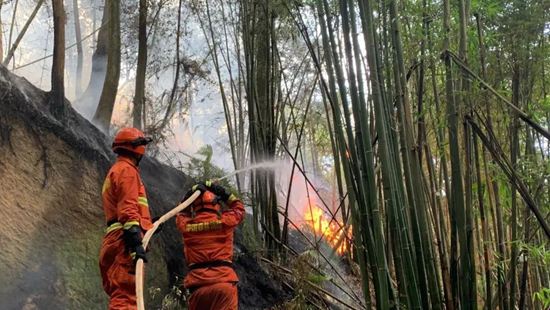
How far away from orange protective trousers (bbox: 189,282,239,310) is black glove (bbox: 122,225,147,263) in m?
0.71

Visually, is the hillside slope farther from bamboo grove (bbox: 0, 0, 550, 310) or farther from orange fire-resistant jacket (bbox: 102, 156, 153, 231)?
orange fire-resistant jacket (bbox: 102, 156, 153, 231)

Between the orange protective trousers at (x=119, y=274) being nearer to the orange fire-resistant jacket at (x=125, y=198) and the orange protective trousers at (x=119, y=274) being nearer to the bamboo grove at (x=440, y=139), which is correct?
the orange fire-resistant jacket at (x=125, y=198)

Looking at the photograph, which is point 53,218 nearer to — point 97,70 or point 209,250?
point 209,250

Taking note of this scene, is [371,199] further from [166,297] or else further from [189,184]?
[189,184]

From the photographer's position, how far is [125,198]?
292 cm

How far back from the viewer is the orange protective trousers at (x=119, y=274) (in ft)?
9.27

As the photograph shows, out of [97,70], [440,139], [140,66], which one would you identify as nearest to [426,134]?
[440,139]

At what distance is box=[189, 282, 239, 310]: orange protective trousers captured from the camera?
10.8 ft

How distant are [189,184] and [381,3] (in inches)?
125

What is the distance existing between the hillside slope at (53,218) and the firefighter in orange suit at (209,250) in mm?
1064

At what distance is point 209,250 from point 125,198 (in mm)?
727

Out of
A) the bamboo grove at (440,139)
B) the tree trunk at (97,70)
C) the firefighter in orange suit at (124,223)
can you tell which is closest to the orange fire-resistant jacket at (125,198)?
the firefighter in orange suit at (124,223)

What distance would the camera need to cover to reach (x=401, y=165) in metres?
2.70

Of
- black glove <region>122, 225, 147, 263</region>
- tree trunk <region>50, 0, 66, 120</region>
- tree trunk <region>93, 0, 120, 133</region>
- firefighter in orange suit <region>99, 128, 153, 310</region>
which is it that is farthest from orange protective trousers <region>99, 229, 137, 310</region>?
tree trunk <region>93, 0, 120, 133</region>
